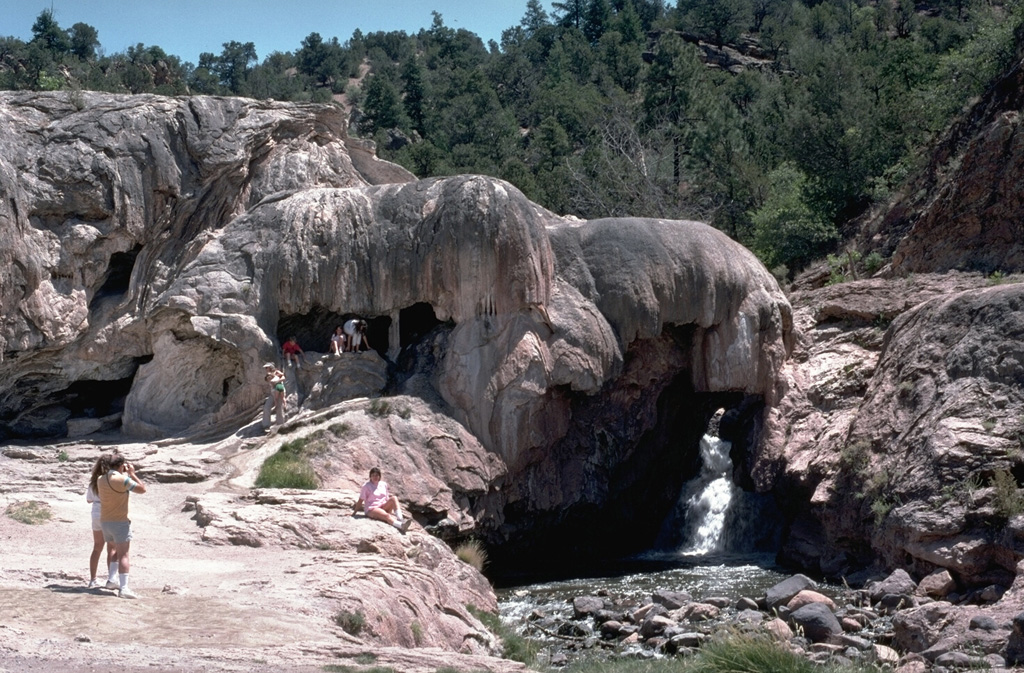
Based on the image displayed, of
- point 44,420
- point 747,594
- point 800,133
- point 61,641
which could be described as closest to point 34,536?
point 61,641

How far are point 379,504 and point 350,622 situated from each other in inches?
192

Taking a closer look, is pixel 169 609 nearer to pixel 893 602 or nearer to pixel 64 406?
pixel 893 602

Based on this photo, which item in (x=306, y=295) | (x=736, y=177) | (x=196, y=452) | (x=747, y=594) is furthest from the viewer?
(x=736, y=177)

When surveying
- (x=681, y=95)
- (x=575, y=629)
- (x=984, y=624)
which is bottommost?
(x=575, y=629)

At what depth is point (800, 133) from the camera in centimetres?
3591

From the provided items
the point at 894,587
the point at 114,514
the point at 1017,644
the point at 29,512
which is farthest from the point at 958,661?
the point at 29,512

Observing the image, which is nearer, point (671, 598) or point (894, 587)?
point (894, 587)

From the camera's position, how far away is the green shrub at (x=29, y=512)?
1550cm

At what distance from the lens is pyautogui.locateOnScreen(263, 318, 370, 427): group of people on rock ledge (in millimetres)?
20859

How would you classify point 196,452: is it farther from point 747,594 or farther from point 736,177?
point 736,177

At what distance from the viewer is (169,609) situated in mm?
11375

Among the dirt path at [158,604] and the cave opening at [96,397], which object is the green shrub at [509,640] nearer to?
the dirt path at [158,604]

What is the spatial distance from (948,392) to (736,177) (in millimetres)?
21377

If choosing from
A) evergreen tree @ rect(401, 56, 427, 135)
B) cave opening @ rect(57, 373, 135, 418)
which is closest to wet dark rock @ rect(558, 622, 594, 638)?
cave opening @ rect(57, 373, 135, 418)
